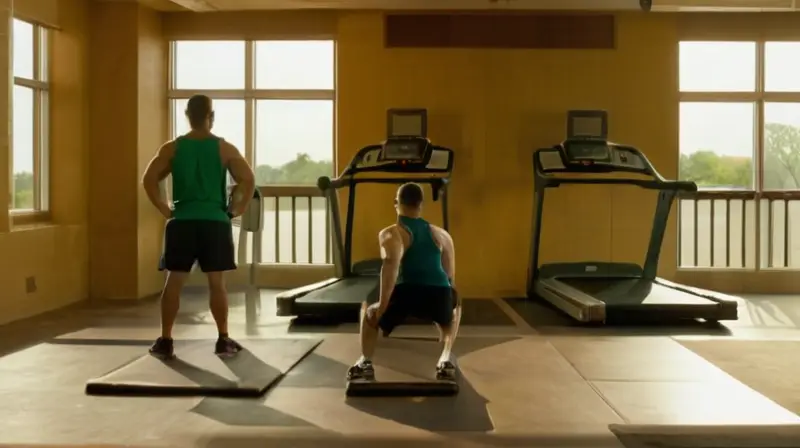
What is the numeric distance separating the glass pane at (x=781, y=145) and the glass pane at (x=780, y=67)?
0.20 meters

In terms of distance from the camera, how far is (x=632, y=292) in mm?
6555

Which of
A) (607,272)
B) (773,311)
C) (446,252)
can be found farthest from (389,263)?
(773,311)

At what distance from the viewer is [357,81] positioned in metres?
8.02

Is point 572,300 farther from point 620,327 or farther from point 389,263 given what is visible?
point 389,263

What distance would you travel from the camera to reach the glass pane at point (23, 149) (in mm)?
6797

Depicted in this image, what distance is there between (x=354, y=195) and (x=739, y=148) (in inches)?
166

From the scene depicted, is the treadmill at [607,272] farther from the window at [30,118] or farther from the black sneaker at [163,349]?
the window at [30,118]

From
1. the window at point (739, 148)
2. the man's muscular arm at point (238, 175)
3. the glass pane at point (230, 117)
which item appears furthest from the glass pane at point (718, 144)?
the man's muscular arm at point (238, 175)

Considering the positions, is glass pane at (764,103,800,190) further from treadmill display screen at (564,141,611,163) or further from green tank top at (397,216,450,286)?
green tank top at (397,216,450,286)

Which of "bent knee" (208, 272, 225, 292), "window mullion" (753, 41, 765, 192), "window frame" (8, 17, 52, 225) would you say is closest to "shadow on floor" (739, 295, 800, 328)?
"window mullion" (753, 41, 765, 192)

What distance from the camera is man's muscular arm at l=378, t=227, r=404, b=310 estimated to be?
12.2 feet

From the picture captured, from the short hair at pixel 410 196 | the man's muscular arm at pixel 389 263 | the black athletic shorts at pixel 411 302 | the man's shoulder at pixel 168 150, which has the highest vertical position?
the man's shoulder at pixel 168 150

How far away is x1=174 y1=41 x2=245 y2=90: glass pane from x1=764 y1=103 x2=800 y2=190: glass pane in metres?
5.75

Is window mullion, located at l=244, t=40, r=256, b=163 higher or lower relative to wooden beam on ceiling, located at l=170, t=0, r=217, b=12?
lower
